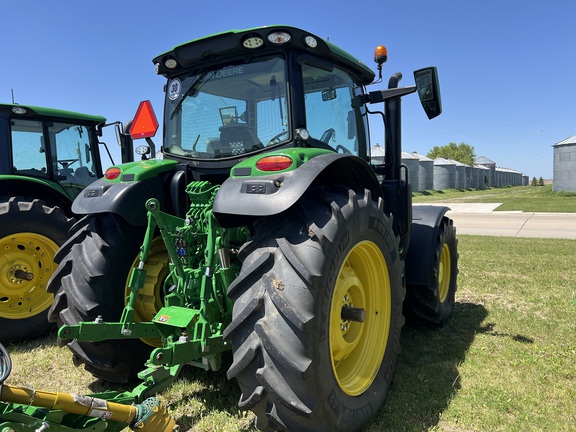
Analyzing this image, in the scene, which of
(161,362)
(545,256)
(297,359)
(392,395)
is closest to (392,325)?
(392,395)

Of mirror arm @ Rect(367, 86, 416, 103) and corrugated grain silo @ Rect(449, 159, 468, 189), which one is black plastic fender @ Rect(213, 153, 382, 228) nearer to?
mirror arm @ Rect(367, 86, 416, 103)

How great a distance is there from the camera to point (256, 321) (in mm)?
2184

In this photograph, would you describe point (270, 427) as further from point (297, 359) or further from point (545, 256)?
point (545, 256)

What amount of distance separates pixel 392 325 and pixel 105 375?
197 cm

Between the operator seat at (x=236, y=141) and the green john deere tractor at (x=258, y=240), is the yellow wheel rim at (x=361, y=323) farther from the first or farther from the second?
the operator seat at (x=236, y=141)

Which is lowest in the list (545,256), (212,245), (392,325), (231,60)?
(545,256)

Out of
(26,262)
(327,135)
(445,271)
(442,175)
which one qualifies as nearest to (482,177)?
(442,175)

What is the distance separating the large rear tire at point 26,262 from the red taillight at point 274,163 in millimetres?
3054

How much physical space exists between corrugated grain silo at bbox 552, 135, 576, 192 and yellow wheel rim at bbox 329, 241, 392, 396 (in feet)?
98.0

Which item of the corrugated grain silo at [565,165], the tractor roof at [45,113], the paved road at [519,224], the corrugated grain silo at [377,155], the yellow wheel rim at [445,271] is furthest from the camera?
the corrugated grain silo at [565,165]

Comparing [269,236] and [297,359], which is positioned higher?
[269,236]

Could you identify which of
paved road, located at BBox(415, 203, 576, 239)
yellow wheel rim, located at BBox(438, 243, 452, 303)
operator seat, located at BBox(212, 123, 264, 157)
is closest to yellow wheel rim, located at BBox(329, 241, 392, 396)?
operator seat, located at BBox(212, 123, 264, 157)

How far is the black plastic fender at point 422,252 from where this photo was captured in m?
4.09

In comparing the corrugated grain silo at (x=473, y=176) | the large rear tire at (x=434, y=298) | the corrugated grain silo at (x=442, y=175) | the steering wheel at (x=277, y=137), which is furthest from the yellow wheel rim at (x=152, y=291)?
the corrugated grain silo at (x=473, y=176)
